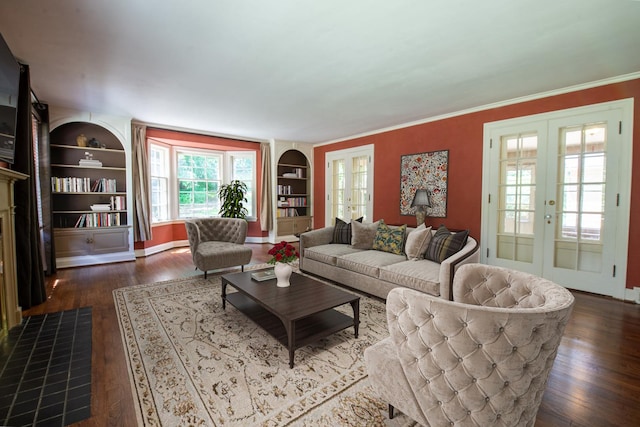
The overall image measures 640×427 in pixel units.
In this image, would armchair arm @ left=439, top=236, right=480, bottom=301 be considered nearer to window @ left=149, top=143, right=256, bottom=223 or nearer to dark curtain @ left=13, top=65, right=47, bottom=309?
dark curtain @ left=13, top=65, right=47, bottom=309

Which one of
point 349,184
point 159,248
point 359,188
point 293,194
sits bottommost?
point 159,248

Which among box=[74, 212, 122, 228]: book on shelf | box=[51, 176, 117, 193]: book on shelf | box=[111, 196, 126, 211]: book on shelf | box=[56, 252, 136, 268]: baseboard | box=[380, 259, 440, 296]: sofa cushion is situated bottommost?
box=[56, 252, 136, 268]: baseboard

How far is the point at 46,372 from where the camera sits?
6.45ft

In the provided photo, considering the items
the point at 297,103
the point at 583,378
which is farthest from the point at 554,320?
the point at 297,103

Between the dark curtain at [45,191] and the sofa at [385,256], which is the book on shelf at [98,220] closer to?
the dark curtain at [45,191]

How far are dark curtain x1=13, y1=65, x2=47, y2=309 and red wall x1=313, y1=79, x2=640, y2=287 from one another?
5.08 meters

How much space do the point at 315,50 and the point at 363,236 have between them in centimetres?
246

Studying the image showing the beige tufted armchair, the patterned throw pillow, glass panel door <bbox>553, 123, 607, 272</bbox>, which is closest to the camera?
the beige tufted armchair

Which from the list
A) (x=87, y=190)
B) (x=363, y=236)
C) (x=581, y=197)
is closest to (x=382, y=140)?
(x=363, y=236)

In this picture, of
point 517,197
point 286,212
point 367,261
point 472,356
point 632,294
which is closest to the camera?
point 472,356

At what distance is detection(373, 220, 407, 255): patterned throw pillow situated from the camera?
3756 mm

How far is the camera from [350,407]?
1.65m

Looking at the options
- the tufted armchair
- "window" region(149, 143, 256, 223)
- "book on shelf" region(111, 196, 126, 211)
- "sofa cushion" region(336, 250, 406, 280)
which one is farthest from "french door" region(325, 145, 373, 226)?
"book on shelf" region(111, 196, 126, 211)

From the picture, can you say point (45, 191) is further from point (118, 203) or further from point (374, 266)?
point (374, 266)
